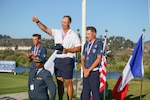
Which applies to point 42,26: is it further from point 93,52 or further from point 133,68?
point 133,68

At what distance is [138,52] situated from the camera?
741 centimetres

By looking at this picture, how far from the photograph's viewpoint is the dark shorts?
6637mm

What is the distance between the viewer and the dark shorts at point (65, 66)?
261 inches

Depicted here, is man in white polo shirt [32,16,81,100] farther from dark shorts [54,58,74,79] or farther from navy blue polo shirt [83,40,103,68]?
navy blue polo shirt [83,40,103,68]

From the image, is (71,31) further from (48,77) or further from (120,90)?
(120,90)

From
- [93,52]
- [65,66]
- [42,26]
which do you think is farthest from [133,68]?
[42,26]

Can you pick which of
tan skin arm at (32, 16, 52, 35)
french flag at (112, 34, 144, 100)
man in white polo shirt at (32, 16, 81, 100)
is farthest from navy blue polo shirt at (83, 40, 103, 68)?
french flag at (112, 34, 144, 100)

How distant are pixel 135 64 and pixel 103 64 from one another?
69 centimetres

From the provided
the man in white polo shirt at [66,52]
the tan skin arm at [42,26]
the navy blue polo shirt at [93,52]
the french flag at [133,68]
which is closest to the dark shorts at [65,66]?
the man in white polo shirt at [66,52]

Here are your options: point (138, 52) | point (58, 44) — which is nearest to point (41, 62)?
point (58, 44)

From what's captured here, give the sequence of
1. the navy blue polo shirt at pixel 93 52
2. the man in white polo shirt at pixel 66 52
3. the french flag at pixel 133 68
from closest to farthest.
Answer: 1. the navy blue polo shirt at pixel 93 52
2. the man in white polo shirt at pixel 66 52
3. the french flag at pixel 133 68

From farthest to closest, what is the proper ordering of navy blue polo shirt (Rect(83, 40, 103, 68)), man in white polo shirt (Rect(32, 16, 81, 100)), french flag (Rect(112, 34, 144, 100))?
french flag (Rect(112, 34, 144, 100)) < man in white polo shirt (Rect(32, 16, 81, 100)) < navy blue polo shirt (Rect(83, 40, 103, 68))

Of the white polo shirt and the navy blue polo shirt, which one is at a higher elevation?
the white polo shirt

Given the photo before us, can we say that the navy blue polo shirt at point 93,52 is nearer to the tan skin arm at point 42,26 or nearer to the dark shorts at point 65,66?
the dark shorts at point 65,66
